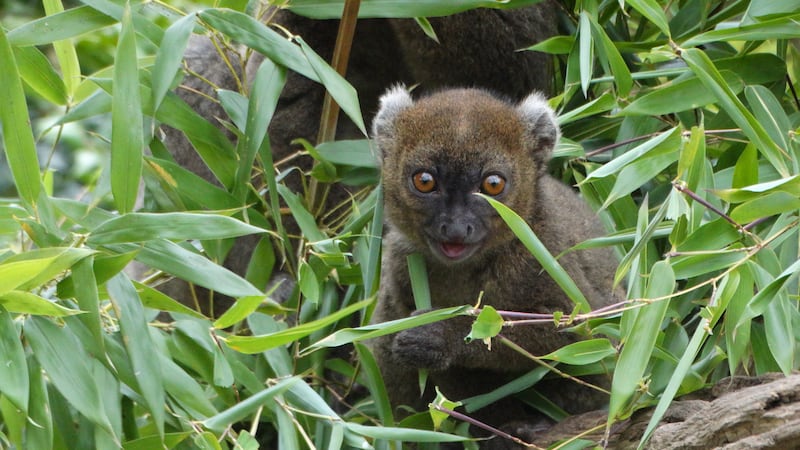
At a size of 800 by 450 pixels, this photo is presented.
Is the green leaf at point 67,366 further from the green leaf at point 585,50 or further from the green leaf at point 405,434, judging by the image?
the green leaf at point 585,50

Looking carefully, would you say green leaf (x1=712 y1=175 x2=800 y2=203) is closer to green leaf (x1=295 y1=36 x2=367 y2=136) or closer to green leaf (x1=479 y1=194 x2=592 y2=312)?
green leaf (x1=479 y1=194 x2=592 y2=312)

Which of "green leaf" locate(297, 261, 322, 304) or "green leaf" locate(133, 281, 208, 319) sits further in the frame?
"green leaf" locate(297, 261, 322, 304)

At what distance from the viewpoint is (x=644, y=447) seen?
3.12 m

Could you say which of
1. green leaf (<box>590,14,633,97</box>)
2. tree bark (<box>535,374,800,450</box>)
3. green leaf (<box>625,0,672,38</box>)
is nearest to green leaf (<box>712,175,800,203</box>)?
tree bark (<box>535,374,800,450</box>)

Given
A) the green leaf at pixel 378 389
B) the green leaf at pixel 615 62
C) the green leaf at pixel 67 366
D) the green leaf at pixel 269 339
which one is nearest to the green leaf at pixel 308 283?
the green leaf at pixel 378 389

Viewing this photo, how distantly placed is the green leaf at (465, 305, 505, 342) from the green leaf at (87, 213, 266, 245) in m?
0.68

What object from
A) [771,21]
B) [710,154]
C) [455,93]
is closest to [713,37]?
[771,21]

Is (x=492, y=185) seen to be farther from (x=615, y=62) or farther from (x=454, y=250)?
(x=615, y=62)

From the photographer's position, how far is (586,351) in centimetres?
314

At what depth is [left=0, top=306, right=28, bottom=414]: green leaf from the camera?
111 inches

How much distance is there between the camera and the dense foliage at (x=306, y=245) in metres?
3.01

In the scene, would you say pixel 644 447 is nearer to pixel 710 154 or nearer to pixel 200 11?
pixel 710 154

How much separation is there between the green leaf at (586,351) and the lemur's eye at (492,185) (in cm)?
79

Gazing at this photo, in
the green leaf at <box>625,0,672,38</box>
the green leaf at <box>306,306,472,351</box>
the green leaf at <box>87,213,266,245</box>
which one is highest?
the green leaf at <box>625,0,672,38</box>
